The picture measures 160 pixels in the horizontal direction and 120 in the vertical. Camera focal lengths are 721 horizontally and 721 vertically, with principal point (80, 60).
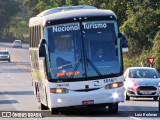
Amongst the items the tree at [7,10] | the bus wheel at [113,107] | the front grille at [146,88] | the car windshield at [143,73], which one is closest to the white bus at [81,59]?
the bus wheel at [113,107]

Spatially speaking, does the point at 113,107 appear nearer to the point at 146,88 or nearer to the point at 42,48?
the point at 42,48

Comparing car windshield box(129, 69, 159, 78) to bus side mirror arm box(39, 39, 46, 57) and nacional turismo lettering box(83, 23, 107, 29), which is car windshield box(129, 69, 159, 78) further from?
bus side mirror arm box(39, 39, 46, 57)

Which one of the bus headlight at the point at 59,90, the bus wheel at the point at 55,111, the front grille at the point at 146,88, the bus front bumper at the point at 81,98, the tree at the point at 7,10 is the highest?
the bus headlight at the point at 59,90

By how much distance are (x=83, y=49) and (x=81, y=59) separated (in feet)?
1.01

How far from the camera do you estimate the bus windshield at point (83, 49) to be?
21.1 meters

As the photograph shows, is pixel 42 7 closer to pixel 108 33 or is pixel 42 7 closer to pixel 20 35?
pixel 20 35

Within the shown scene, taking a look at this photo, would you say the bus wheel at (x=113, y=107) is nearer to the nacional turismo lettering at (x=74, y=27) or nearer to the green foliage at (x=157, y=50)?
the nacional turismo lettering at (x=74, y=27)

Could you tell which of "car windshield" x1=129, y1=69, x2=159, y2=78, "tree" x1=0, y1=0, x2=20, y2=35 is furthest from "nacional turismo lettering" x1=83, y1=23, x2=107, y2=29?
"tree" x1=0, y1=0, x2=20, y2=35

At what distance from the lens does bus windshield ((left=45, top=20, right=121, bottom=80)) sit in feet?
69.3

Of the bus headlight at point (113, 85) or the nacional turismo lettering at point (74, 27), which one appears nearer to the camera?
the bus headlight at point (113, 85)

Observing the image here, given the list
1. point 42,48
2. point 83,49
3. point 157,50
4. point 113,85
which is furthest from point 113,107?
point 157,50

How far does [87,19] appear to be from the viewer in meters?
21.6

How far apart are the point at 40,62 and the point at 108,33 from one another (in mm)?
Result: 2620

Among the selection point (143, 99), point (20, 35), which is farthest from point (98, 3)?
point (20, 35)
